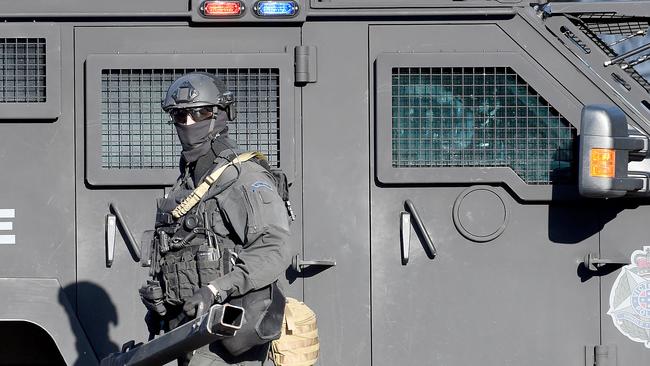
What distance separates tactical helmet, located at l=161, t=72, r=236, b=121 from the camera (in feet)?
14.2

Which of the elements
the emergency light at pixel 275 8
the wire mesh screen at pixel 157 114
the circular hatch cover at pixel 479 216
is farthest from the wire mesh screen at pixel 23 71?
the circular hatch cover at pixel 479 216

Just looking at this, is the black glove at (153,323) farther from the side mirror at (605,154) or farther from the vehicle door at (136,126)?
the side mirror at (605,154)

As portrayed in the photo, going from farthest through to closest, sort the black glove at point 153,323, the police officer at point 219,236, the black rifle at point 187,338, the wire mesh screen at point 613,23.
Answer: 1. the wire mesh screen at point 613,23
2. the black glove at point 153,323
3. the police officer at point 219,236
4. the black rifle at point 187,338

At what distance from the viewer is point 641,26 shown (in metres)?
5.55

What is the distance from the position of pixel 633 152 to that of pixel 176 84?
6.13ft

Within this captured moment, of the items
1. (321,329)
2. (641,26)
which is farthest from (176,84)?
(641,26)

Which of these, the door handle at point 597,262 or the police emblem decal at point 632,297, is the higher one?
the door handle at point 597,262

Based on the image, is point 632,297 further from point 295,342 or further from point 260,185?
point 260,185

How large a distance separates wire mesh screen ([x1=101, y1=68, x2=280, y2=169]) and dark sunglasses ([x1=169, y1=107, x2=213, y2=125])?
0.69m

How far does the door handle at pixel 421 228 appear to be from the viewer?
16.4ft

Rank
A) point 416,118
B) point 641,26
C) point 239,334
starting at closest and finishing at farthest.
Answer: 1. point 239,334
2. point 416,118
3. point 641,26

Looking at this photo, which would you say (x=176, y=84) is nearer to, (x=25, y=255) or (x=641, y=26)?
(x=25, y=255)

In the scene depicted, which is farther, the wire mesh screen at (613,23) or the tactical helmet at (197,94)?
the wire mesh screen at (613,23)

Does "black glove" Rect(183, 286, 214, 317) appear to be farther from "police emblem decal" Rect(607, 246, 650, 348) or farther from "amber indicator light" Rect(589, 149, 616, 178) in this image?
"police emblem decal" Rect(607, 246, 650, 348)
